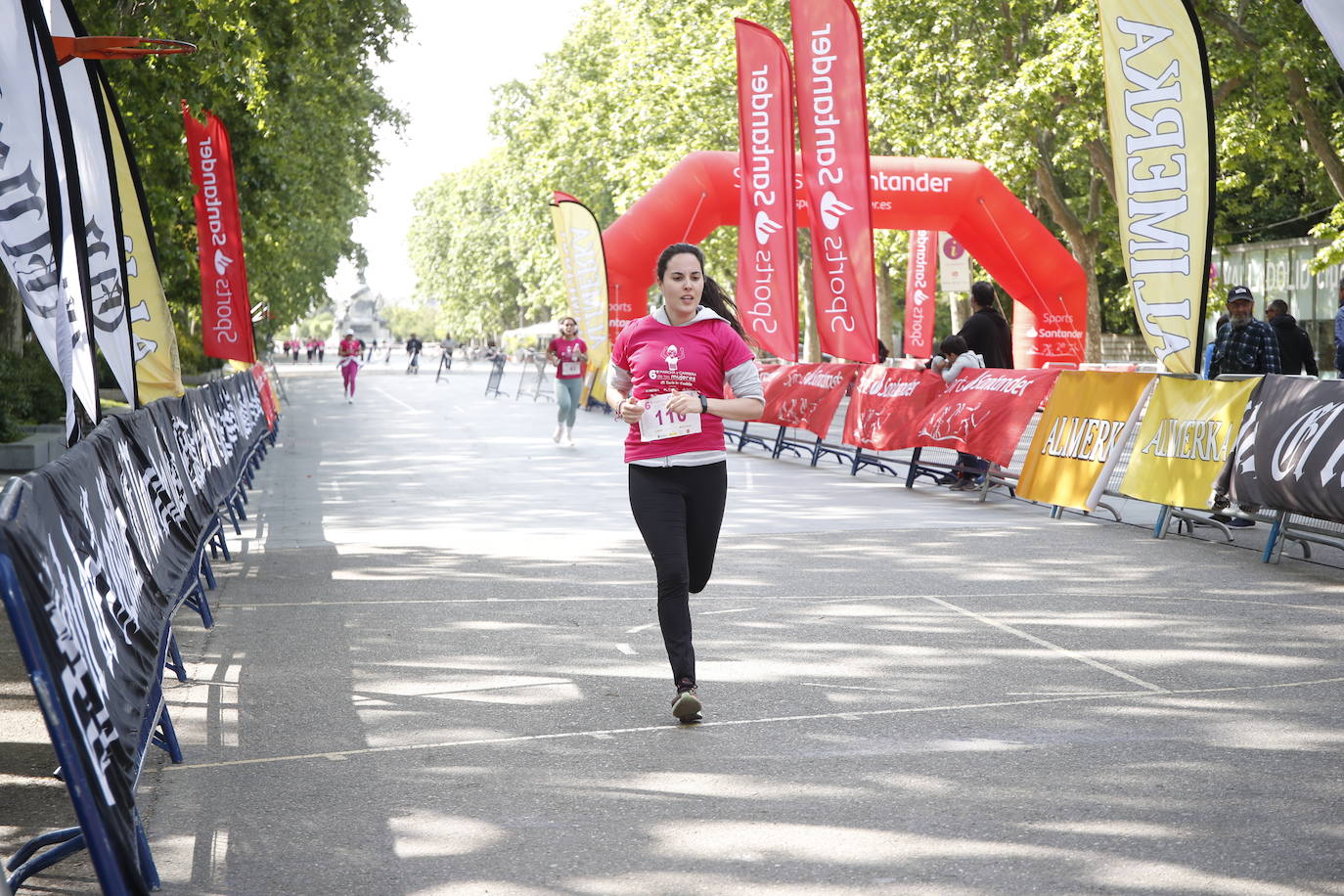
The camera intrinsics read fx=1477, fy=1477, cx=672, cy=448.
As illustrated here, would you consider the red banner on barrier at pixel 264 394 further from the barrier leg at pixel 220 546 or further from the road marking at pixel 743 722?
the road marking at pixel 743 722

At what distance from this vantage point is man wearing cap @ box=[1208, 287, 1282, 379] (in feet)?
41.0

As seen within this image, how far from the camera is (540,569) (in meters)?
10.3

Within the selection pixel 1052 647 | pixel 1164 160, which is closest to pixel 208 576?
pixel 1052 647

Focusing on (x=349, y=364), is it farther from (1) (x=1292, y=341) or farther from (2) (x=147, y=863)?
(2) (x=147, y=863)

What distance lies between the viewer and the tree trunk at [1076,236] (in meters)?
34.0

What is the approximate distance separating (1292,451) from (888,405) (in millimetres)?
6701

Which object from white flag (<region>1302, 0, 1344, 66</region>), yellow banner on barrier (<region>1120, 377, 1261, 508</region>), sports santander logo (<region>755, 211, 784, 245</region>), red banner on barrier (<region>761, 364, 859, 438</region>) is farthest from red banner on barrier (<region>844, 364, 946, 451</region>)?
white flag (<region>1302, 0, 1344, 66</region>)

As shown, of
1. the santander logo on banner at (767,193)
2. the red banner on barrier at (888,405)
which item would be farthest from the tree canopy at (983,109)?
the red banner on barrier at (888,405)

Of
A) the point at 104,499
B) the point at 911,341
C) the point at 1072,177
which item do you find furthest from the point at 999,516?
the point at 1072,177

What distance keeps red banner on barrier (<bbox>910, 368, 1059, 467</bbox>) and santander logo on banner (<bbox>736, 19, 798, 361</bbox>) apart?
470 cm

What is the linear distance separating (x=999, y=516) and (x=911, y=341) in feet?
74.2

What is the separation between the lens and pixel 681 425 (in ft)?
20.2

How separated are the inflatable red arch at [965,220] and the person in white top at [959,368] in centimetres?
957

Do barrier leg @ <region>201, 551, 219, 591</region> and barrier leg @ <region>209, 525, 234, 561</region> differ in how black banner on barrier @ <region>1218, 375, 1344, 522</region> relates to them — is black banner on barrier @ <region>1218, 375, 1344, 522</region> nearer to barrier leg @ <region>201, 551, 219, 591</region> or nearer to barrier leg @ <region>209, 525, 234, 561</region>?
barrier leg @ <region>201, 551, 219, 591</region>
